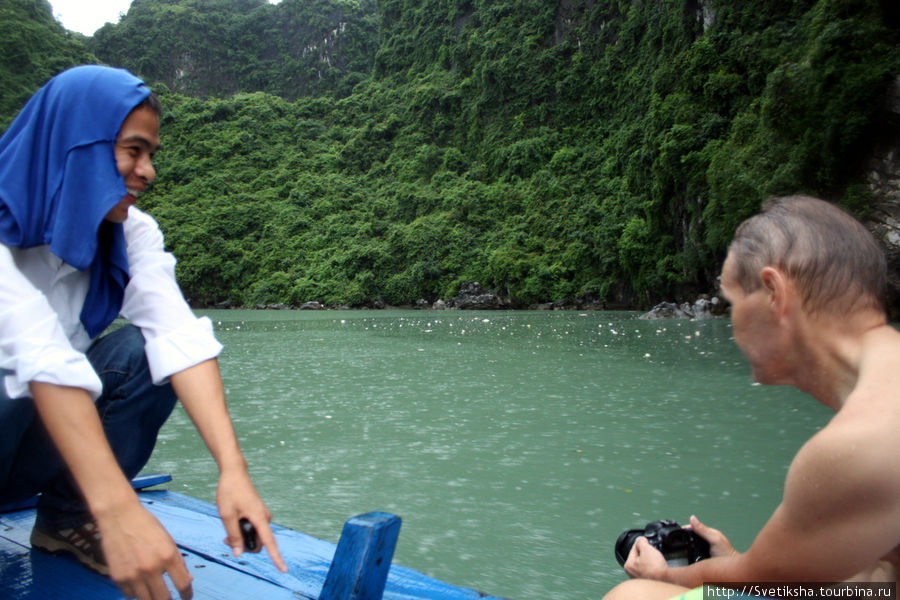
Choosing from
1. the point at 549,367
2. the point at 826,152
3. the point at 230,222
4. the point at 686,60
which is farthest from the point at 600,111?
the point at 549,367

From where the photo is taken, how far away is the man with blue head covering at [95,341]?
0.87 metres

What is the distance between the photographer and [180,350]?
1.13 m

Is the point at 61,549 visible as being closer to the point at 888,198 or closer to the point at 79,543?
the point at 79,543

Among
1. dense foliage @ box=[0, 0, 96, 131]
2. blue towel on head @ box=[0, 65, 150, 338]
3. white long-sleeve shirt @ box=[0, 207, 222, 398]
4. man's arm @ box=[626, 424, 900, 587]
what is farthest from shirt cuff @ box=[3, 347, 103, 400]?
dense foliage @ box=[0, 0, 96, 131]

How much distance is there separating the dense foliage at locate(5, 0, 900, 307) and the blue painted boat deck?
39.7 ft

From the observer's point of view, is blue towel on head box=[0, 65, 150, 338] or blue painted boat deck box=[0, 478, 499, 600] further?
blue painted boat deck box=[0, 478, 499, 600]

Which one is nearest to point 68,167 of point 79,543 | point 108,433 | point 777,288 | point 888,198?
point 108,433

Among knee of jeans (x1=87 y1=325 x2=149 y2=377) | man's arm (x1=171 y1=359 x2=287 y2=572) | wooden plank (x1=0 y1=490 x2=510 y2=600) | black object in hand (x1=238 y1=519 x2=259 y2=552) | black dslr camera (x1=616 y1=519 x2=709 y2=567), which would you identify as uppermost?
knee of jeans (x1=87 y1=325 x2=149 y2=377)

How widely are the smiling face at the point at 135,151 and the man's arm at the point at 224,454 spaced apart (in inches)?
11.3

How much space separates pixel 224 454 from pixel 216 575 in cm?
37

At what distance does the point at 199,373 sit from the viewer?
1.11m

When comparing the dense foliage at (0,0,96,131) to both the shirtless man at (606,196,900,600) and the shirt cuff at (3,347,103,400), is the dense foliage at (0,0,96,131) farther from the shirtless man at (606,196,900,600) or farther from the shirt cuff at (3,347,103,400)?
the shirtless man at (606,196,900,600)

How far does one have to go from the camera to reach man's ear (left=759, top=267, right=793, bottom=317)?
0.84 m

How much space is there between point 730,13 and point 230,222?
30.4 m
